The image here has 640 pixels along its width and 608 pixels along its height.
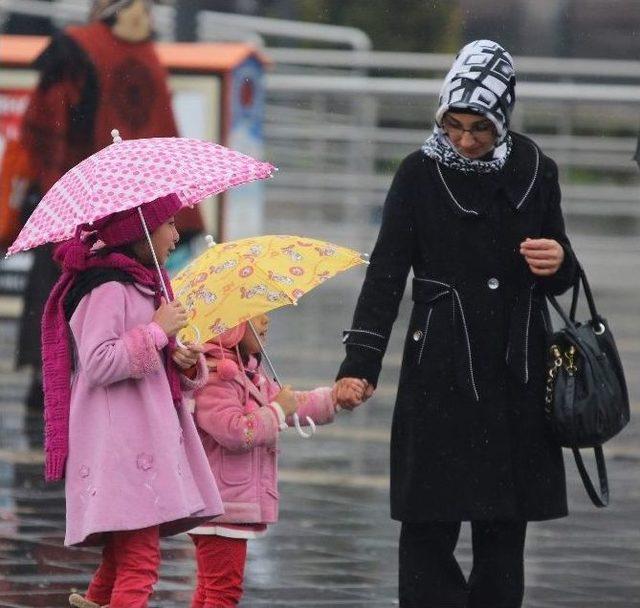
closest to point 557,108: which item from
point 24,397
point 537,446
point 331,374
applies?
point 331,374

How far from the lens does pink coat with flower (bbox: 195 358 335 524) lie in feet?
16.7

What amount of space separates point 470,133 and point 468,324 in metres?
0.51

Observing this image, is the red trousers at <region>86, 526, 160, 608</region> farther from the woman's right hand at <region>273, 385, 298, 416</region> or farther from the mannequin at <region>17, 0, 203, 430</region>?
the mannequin at <region>17, 0, 203, 430</region>

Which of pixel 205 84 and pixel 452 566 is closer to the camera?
pixel 452 566

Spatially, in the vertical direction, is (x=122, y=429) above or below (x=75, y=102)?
above

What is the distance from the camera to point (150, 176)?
4820 millimetres

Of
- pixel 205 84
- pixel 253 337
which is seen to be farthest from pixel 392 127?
pixel 253 337

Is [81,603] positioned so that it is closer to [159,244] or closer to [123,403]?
[123,403]

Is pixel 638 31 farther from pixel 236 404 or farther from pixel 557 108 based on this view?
Answer: pixel 236 404

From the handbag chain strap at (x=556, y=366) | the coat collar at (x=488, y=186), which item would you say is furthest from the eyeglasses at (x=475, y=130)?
the handbag chain strap at (x=556, y=366)

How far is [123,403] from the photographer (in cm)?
485

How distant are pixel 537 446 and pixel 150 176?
127 centimetres

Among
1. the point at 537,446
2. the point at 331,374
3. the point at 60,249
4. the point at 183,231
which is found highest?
the point at 60,249

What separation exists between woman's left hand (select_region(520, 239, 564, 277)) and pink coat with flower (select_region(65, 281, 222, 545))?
0.99m
